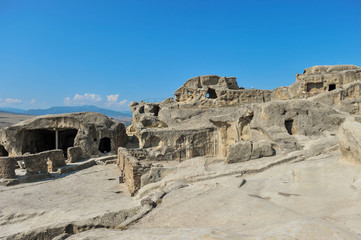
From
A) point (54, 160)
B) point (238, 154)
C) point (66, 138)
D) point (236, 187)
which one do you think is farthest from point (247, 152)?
point (66, 138)

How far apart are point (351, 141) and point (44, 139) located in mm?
25679

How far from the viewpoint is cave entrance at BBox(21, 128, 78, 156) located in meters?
21.8

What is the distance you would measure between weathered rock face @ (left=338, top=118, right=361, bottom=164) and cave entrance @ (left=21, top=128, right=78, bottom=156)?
2045cm

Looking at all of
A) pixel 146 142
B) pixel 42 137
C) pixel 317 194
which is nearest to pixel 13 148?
pixel 42 137

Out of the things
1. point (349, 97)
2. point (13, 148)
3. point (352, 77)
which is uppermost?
point (352, 77)

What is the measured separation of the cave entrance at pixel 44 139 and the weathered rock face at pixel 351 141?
20.5 metres

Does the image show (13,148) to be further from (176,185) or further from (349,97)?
(349,97)

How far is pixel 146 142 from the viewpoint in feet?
53.6

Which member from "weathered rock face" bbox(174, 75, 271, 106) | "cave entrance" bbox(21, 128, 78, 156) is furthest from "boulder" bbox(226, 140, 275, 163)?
"weathered rock face" bbox(174, 75, 271, 106)

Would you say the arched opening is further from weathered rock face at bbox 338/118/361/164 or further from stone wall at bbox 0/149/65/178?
weathered rock face at bbox 338/118/361/164

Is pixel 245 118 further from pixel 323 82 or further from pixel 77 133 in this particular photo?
pixel 77 133

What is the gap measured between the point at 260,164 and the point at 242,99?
756 inches

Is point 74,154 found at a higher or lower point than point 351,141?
lower

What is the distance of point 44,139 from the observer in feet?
82.6
